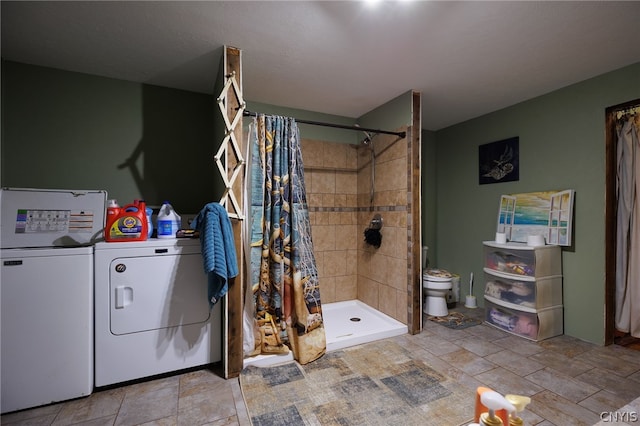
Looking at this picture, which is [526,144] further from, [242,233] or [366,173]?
[242,233]

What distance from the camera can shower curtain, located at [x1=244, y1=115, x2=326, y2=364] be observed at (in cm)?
210

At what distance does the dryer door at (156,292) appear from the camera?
1.74 meters

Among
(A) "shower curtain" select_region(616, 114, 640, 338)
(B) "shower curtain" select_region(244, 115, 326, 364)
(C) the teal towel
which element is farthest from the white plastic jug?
(A) "shower curtain" select_region(616, 114, 640, 338)

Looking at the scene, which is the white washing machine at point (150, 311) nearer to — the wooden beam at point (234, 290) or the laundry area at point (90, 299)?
the laundry area at point (90, 299)

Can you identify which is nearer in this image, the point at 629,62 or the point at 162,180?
the point at 629,62

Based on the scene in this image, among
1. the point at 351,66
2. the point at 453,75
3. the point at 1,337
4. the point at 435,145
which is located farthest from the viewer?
the point at 435,145

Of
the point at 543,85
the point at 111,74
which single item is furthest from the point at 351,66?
the point at 111,74

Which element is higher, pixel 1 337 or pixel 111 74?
pixel 111 74

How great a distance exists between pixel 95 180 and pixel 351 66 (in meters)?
2.24

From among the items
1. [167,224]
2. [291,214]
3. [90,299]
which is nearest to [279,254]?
[291,214]

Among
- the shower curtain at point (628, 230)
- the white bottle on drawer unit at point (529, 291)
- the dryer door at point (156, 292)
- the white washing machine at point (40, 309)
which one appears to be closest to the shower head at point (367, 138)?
the white bottle on drawer unit at point (529, 291)

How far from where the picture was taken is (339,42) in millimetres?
1855

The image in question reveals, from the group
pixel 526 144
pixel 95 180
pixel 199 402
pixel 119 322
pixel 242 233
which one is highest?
pixel 526 144

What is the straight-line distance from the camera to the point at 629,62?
2078mm
